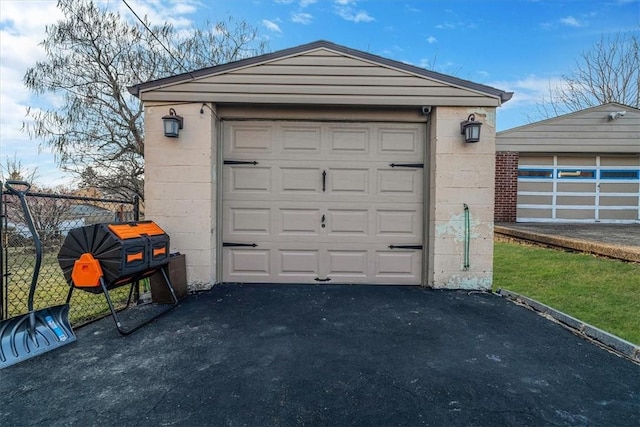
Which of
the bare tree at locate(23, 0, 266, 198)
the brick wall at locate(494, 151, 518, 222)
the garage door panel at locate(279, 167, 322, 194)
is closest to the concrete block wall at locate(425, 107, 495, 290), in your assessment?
the garage door panel at locate(279, 167, 322, 194)

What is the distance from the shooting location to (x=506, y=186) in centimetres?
978

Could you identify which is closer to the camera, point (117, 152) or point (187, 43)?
point (117, 152)

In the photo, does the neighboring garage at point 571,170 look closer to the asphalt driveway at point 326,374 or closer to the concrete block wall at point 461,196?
the concrete block wall at point 461,196

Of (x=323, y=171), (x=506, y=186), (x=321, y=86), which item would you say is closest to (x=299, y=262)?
(x=323, y=171)

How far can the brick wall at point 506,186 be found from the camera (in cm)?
970

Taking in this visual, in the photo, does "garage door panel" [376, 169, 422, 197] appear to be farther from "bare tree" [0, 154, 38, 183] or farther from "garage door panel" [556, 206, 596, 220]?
"garage door panel" [556, 206, 596, 220]

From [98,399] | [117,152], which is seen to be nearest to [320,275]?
[98,399]

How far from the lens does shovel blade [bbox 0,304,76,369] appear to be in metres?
2.37

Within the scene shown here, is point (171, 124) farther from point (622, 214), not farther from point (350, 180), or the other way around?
point (622, 214)

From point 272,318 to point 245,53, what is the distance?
8.54 metres

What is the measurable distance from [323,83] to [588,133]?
31.5ft

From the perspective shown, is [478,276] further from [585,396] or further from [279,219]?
[279,219]

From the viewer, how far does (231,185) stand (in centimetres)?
435

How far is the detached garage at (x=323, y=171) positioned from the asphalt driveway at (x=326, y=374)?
3.41 ft
